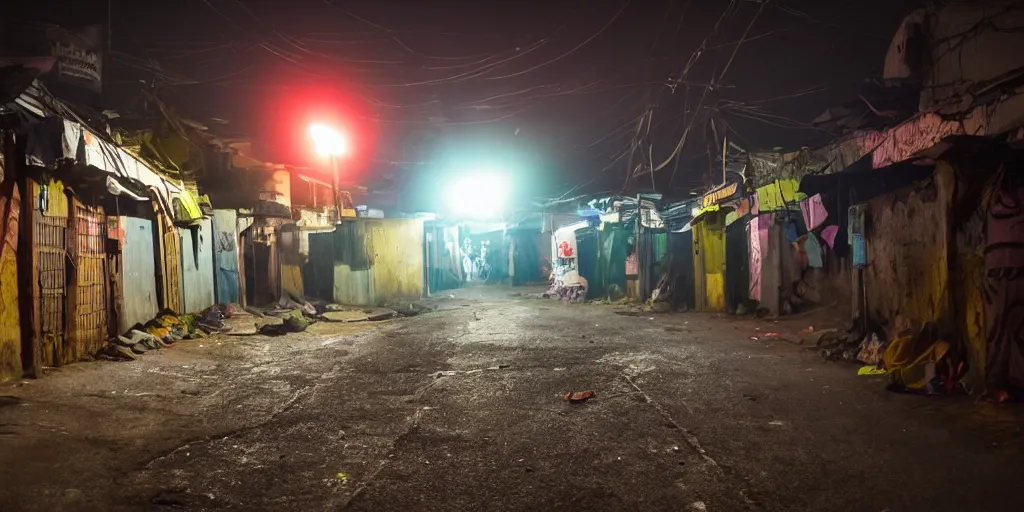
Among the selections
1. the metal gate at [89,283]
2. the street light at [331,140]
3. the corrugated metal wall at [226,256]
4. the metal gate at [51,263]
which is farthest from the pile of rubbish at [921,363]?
the street light at [331,140]

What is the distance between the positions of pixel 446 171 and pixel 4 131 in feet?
93.0

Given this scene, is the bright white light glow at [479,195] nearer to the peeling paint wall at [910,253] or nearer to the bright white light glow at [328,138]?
the bright white light glow at [328,138]

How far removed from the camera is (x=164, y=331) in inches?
423

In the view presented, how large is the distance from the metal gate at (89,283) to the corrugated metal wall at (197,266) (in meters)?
3.44

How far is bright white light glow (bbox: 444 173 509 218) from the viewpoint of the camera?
33312 mm

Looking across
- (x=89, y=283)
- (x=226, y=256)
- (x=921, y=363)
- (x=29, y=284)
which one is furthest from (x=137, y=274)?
(x=921, y=363)

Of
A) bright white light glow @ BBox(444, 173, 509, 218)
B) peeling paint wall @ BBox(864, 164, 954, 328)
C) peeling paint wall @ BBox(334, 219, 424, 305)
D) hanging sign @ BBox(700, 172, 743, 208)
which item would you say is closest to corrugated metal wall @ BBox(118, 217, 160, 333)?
peeling paint wall @ BBox(334, 219, 424, 305)

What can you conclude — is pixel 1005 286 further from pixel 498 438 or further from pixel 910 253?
pixel 498 438

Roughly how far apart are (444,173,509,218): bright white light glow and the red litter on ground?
27.0m

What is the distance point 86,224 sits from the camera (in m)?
8.91

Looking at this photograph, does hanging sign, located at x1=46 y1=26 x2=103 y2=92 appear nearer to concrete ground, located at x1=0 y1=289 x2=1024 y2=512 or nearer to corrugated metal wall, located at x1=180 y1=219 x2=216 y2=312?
corrugated metal wall, located at x1=180 y1=219 x2=216 y2=312

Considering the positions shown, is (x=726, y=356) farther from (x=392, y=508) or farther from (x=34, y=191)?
(x=34, y=191)

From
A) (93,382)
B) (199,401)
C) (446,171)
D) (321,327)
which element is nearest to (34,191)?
(93,382)

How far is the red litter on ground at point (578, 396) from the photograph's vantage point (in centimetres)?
645
